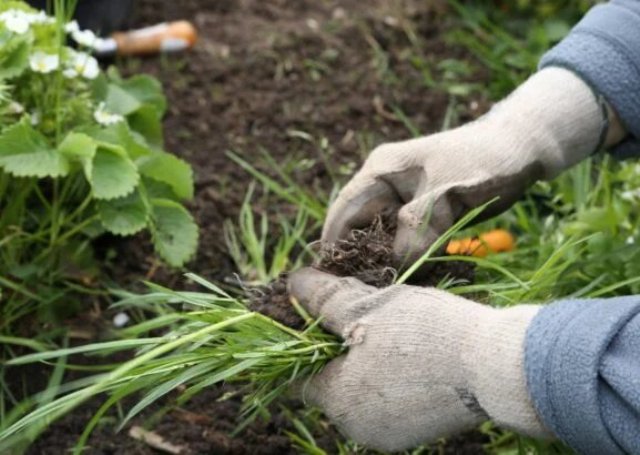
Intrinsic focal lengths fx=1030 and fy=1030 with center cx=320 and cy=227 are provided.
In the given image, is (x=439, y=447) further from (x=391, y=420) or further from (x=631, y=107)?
(x=631, y=107)

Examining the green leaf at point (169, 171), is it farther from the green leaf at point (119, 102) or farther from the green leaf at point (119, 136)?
the green leaf at point (119, 102)

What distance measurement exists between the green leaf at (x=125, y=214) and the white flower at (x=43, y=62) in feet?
0.87

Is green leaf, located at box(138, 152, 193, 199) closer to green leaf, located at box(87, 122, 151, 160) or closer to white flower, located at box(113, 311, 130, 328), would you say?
green leaf, located at box(87, 122, 151, 160)

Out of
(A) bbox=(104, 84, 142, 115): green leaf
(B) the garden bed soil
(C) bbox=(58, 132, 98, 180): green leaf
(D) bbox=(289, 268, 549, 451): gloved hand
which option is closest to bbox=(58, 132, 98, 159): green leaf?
(C) bbox=(58, 132, 98, 180): green leaf

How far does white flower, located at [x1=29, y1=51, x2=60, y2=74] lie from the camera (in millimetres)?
1889

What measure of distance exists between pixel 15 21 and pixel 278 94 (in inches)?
39.9

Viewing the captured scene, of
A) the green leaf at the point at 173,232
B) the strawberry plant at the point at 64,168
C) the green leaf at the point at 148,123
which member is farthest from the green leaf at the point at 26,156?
the green leaf at the point at 148,123

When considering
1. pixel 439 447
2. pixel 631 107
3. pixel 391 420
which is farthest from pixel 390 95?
pixel 391 420

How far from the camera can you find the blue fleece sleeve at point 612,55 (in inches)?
72.9

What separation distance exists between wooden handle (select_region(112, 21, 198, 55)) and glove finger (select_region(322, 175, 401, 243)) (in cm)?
118

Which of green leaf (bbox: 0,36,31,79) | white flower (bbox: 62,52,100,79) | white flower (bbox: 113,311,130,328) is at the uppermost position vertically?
green leaf (bbox: 0,36,31,79)

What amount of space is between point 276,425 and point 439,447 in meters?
0.30

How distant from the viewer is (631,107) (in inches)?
73.7

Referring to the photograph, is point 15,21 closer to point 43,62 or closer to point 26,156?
point 43,62
